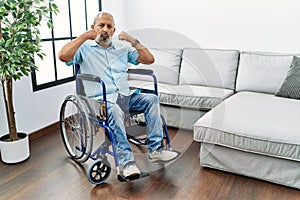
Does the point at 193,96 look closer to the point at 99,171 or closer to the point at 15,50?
the point at 99,171

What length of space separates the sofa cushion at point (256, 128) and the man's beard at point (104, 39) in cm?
96

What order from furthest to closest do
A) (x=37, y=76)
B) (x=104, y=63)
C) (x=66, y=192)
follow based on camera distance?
(x=37, y=76) < (x=104, y=63) < (x=66, y=192)

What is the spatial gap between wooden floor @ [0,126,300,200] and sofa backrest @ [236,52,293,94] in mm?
1071

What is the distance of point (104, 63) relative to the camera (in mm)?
2293

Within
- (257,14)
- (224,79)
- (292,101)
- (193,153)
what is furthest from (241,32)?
(193,153)

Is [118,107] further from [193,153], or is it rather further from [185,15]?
[185,15]

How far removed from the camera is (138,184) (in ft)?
6.73

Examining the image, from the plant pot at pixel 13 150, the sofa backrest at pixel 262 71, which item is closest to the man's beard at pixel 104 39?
the plant pot at pixel 13 150

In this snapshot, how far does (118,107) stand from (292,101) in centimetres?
153

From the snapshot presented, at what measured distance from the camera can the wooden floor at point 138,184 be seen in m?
1.92

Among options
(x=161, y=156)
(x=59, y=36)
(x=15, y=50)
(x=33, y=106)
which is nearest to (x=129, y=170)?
(x=161, y=156)

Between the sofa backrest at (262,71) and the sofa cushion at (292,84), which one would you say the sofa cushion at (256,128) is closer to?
the sofa cushion at (292,84)

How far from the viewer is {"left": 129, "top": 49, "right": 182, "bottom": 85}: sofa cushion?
11.0ft

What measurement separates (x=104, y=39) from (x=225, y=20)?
5.70 feet
